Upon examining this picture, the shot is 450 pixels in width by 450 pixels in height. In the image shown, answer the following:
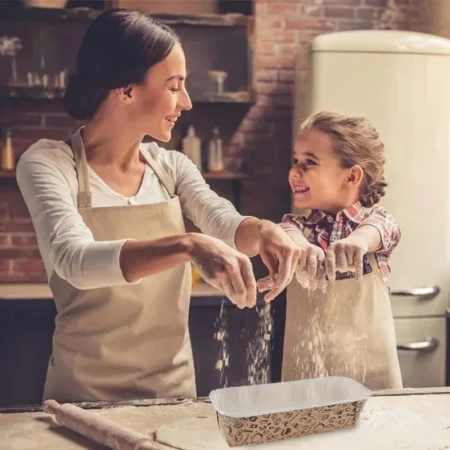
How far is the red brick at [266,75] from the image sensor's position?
301 centimetres

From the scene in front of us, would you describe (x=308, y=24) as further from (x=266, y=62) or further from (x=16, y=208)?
(x=16, y=208)

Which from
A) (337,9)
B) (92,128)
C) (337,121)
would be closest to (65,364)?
(92,128)

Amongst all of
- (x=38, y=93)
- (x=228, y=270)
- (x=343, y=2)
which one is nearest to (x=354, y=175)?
(x=228, y=270)

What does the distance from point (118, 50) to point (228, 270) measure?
1.78 ft

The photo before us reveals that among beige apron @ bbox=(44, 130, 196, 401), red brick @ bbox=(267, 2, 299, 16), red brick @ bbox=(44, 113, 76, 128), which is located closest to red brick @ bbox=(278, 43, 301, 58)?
red brick @ bbox=(267, 2, 299, 16)

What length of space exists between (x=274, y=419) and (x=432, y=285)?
1.68 m

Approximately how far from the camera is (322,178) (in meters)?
1.56

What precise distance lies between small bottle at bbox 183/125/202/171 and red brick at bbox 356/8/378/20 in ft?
3.05

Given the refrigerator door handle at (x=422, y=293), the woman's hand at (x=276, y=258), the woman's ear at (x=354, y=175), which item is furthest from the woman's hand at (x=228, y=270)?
the refrigerator door handle at (x=422, y=293)

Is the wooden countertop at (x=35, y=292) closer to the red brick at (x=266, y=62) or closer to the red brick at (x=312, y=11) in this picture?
the red brick at (x=266, y=62)

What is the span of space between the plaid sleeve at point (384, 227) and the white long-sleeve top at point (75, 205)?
325 mm

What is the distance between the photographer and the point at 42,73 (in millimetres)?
2662

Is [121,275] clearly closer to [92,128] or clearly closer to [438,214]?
[92,128]

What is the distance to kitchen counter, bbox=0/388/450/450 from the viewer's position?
1011 millimetres
